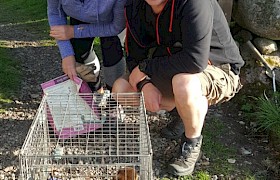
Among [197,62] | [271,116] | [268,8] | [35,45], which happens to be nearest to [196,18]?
[197,62]

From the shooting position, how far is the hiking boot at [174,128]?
378cm

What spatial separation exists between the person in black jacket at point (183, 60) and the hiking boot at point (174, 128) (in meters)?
0.28

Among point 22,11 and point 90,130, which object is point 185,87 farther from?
point 22,11

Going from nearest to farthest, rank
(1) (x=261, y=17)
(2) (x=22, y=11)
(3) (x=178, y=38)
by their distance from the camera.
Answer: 1. (3) (x=178, y=38)
2. (1) (x=261, y=17)
3. (2) (x=22, y=11)

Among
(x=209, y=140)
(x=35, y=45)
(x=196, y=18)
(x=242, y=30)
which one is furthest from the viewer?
(x=35, y=45)

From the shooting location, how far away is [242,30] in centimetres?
486

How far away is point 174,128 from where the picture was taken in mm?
3791

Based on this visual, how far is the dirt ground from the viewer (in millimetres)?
3531

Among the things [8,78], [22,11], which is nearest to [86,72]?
[8,78]

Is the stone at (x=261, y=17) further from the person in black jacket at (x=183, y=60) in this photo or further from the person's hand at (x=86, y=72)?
the person's hand at (x=86, y=72)

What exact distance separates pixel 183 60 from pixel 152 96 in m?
0.37

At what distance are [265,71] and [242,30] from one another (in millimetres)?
523

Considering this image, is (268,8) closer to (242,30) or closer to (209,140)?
(242,30)

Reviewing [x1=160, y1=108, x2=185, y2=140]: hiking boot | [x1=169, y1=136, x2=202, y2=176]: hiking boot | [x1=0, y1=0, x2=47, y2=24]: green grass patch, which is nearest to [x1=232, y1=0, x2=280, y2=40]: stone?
[x1=160, y1=108, x2=185, y2=140]: hiking boot
